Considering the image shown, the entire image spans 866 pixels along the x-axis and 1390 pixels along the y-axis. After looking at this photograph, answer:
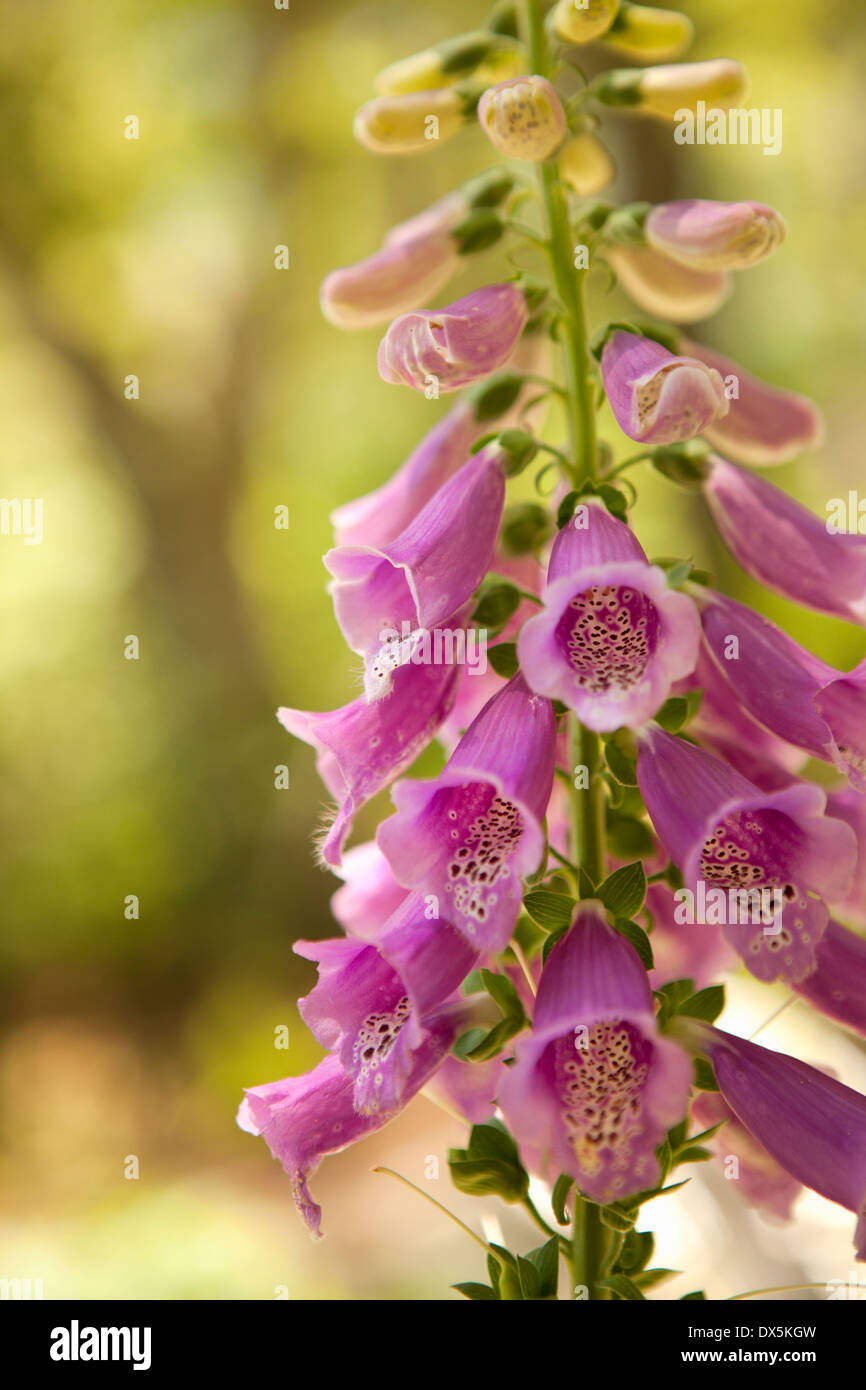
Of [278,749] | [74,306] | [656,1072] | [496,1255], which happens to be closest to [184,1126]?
[278,749]

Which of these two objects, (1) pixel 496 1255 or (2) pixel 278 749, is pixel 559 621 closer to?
(1) pixel 496 1255

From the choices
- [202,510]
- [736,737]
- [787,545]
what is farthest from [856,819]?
[202,510]

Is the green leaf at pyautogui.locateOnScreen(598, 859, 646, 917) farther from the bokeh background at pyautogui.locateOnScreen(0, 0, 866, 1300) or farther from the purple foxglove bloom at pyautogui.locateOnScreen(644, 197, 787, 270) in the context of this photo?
the bokeh background at pyautogui.locateOnScreen(0, 0, 866, 1300)

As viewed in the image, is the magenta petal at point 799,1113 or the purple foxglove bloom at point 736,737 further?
the purple foxglove bloom at point 736,737

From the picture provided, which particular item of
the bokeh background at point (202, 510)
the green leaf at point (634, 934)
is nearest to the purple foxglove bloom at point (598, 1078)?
the green leaf at point (634, 934)

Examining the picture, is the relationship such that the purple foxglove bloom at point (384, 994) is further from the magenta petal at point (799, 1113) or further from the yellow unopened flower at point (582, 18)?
the yellow unopened flower at point (582, 18)

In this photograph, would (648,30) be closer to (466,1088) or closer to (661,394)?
(661,394)
